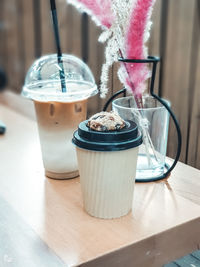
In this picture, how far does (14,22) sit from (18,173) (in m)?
1.74

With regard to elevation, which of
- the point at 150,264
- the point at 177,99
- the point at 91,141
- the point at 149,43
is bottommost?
the point at 150,264

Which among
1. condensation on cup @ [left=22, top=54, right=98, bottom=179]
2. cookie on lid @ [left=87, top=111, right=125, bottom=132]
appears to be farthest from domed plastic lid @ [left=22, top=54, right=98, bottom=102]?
cookie on lid @ [left=87, top=111, right=125, bottom=132]

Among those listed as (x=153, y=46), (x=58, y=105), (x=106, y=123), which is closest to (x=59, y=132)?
(x=58, y=105)

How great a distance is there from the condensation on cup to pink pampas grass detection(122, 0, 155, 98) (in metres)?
0.10

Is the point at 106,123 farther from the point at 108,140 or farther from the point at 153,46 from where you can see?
the point at 153,46

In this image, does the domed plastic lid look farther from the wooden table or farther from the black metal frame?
the wooden table

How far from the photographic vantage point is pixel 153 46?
4.27 feet

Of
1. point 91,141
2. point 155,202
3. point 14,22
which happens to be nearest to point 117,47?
point 91,141

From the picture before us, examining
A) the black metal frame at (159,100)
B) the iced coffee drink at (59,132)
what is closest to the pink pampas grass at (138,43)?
the black metal frame at (159,100)

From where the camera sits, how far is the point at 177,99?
1.37 metres

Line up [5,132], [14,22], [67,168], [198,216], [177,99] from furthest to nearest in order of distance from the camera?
[14,22]
[177,99]
[5,132]
[67,168]
[198,216]

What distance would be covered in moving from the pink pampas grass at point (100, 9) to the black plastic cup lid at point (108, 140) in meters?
0.24

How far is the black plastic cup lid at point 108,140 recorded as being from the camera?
646mm

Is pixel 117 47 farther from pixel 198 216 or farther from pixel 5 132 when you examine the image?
pixel 5 132
